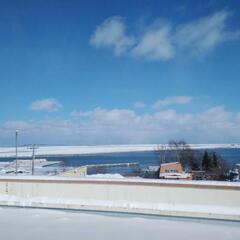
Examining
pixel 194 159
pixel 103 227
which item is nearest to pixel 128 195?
pixel 103 227

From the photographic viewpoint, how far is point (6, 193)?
30.8 ft

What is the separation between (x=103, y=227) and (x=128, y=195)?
1.85 m

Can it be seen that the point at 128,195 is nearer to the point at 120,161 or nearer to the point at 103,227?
the point at 103,227

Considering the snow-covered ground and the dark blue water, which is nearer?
the snow-covered ground

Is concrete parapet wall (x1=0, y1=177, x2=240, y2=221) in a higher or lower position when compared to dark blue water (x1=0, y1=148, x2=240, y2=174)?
higher

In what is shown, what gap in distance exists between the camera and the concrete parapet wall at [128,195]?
7.60m

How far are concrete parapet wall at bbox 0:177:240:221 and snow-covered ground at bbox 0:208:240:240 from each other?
0.36 meters

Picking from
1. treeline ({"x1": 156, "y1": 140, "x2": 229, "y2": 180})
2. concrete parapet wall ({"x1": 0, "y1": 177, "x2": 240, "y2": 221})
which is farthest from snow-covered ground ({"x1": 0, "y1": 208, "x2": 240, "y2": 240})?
treeline ({"x1": 156, "y1": 140, "x2": 229, "y2": 180})

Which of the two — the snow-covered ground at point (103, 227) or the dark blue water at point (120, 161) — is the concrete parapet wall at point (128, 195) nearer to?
the snow-covered ground at point (103, 227)

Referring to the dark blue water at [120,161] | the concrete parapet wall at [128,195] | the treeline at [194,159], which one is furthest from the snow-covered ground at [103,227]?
the dark blue water at [120,161]

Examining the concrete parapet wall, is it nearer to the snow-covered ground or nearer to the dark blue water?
the snow-covered ground

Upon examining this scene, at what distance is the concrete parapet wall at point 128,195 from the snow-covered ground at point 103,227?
359 mm

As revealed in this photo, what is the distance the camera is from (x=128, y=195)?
8.41 m

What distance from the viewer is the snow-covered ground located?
5973mm
